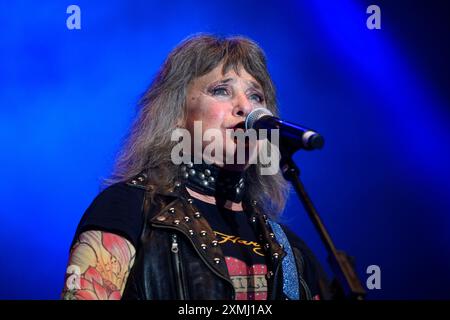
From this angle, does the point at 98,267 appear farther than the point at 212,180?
No

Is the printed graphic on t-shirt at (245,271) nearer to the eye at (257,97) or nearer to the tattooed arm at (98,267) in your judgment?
the tattooed arm at (98,267)

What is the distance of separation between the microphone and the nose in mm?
297

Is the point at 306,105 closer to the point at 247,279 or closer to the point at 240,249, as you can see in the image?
the point at 240,249

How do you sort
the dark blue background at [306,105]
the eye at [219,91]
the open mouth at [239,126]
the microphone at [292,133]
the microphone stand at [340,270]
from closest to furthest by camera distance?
the microphone stand at [340,270]
the microphone at [292,133]
the open mouth at [239,126]
the eye at [219,91]
the dark blue background at [306,105]

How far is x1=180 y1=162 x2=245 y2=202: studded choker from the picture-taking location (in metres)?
2.60

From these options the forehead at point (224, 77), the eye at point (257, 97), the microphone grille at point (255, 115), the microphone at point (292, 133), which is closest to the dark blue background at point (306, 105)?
the forehead at point (224, 77)

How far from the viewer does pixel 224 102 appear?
2.62 meters

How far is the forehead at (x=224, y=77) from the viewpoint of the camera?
2.70 metres

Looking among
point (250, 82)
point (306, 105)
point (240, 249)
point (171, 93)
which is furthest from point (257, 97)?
point (306, 105)

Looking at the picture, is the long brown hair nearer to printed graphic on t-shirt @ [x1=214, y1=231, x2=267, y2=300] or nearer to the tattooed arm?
printed graphic on t-shirt @ [x1=214, y1=231, x2=267, y2=300]

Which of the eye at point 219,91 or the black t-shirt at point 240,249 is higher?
the eye at point 219,91

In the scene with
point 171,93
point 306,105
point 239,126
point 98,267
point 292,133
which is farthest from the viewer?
point 306,105

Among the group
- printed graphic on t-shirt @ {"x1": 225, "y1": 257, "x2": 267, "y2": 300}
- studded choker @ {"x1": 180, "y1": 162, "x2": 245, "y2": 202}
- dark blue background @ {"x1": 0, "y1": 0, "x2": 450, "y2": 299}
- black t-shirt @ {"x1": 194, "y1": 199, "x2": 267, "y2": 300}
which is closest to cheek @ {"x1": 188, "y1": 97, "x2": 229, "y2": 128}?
studded choker @ {"x1": 180, "y1": 162, "x2": 245, "y2": 202}

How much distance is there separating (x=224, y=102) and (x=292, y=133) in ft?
2.41
